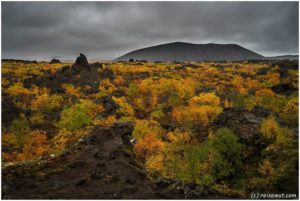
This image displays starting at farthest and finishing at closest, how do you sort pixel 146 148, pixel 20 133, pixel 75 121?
pixel 75 121 → pixel 20 133 → pixel 146 148

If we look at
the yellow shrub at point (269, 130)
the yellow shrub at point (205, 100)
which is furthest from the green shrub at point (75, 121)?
the yellow shrub at point (205, 100)

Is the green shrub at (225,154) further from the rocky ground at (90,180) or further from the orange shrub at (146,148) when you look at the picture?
the rocky ground at (90,180)

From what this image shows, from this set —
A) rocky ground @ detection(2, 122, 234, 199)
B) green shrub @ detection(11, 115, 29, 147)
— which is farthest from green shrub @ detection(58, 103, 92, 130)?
rocky ground @ detection(2, 122, 234, 199)

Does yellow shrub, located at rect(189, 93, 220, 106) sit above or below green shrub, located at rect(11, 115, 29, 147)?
above

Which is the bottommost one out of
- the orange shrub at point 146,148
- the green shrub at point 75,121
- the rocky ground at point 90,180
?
the orange shrub at point 146,148

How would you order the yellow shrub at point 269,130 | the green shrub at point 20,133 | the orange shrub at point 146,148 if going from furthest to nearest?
the green shrub at point 20,133, the yellow shrub at point 269,130, the orange shrub at point 146,148

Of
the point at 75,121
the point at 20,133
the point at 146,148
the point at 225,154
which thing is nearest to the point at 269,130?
the point at 225,154

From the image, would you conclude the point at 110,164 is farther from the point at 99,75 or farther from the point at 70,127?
the point at 99,75

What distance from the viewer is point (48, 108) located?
71250mm

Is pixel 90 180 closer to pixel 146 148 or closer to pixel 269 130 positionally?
pixel 146 148

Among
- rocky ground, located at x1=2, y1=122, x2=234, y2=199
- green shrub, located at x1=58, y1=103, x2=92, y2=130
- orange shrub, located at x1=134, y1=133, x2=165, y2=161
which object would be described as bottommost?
orange shrub, located at x1=134, y1=133, x2=165, y2=161

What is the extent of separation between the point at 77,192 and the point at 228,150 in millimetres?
22092

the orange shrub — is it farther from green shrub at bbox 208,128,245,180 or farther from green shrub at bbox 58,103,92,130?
green shrub at bbox 58,103,92,130

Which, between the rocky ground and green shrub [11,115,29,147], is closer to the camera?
the rocky ground
